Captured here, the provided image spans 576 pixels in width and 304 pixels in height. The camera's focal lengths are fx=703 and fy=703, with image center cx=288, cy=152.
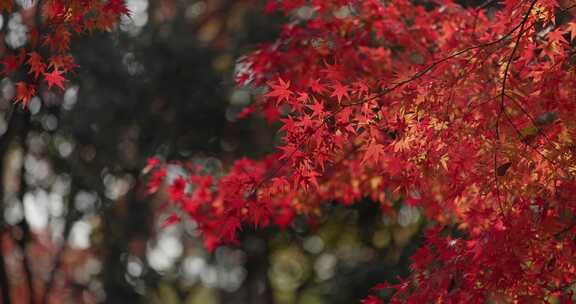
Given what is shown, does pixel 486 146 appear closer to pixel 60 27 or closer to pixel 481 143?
pixel 481 143

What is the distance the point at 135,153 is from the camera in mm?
10289

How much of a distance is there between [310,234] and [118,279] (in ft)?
10.1

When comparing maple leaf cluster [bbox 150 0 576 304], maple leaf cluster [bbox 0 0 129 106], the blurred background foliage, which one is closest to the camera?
maple leaf cluster [bbox 150 0 576 304]

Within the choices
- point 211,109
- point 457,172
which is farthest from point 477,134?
point 211,109

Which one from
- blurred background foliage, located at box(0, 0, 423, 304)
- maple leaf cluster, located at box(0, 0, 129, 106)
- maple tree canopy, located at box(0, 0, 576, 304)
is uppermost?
maple leaf cluster, located at box(0, 0, 129, 106)

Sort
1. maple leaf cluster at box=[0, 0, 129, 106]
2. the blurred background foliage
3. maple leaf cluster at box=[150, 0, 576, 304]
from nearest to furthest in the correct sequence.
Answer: maple leaf cluster at box=[150, 0, 576, 304] < maple leaf cluster at box=[0, 0, 129, 106] < the blurred background foliage

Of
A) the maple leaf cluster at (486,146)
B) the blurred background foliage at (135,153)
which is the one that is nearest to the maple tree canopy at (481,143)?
the maple leaf cluster at (486,146)

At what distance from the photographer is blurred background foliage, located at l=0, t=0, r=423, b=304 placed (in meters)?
9.82

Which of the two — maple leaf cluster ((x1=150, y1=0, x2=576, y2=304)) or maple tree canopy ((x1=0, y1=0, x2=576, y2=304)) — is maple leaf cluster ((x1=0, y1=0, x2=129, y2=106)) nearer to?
maple tree canopy ((x1=0, y1=0, x2=576, y2=304))

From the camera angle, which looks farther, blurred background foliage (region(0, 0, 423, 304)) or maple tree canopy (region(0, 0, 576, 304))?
blurred background foliage (region(0, 0, 423, 304))

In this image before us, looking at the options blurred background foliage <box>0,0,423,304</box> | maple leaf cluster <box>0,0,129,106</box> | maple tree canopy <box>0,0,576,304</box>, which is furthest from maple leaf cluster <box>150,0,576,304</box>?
blurred background foliage <box>0,0,423,304</box>

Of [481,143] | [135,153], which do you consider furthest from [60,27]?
[135,153]

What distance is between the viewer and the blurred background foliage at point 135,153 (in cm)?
982

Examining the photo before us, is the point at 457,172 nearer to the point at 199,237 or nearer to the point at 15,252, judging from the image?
the point at 15,252
